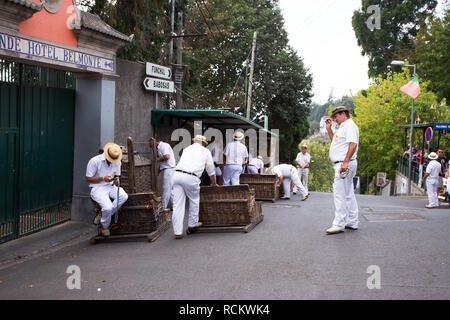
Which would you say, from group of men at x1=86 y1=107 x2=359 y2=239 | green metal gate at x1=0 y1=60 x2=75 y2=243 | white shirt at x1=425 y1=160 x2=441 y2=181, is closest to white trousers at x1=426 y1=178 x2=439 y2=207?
white shirt at x1=425 y1=160 x2=441 y2=181

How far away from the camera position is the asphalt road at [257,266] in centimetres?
517

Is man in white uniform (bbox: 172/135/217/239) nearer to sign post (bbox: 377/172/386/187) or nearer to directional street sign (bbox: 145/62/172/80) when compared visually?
directional street sign (bbox: 145/62/172/80)

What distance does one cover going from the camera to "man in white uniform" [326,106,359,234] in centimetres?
813

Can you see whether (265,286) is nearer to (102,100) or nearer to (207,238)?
(207,238)

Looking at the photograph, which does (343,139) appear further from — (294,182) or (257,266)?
(294,182)

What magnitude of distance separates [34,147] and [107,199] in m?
1.81

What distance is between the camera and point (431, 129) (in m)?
22.1

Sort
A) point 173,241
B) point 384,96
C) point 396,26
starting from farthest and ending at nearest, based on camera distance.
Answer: point 396,26 < point 384,96 < point 173,241

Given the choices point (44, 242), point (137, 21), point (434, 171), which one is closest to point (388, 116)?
point (434, 171)

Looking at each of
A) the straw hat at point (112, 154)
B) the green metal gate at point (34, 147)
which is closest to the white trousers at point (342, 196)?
the straw hat at point (112, 154)

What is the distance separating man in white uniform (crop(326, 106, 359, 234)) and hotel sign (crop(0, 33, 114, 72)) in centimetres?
482

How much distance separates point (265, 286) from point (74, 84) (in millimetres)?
6649
